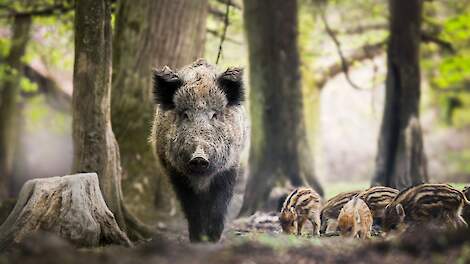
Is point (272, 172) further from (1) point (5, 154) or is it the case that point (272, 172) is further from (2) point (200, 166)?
(1) point (5, 154)

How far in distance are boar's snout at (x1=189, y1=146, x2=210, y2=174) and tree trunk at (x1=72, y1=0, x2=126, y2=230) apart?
150cm

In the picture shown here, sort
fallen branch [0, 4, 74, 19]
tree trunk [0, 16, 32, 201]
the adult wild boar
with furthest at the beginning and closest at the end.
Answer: tree trunk [0, 16, 32, 201]
fallen branch [0, 4, 74, 19]
the adult wild boar

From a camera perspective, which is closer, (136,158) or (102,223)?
(102,223)

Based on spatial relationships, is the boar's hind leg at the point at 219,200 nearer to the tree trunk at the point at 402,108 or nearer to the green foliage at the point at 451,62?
the tree trunk at the point at 402,108

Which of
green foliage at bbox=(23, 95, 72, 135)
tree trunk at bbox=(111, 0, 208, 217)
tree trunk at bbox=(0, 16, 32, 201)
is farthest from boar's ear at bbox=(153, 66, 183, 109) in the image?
green foliage at bbox=(23, 95, 72, 135)

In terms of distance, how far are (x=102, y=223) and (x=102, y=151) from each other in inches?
52.7

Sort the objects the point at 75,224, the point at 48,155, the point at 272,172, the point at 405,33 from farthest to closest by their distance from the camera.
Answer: the point at 48,155 < the point at 405,33 < the point at 272,172 < the point at 75,224

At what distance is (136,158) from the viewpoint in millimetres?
9648

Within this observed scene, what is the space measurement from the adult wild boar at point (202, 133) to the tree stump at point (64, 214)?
100 centimetres

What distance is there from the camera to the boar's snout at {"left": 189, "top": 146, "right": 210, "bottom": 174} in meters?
5.89

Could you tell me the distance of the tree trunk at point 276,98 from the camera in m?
10.5

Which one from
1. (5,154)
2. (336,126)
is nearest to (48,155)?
(5,154)

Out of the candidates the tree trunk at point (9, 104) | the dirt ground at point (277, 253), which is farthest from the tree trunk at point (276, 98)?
the tree trunk at point (9, 104)

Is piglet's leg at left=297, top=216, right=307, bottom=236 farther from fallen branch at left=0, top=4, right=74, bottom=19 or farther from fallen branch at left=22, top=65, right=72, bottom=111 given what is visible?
fallen branch at left=22, top=65, right=72, bottom=111
